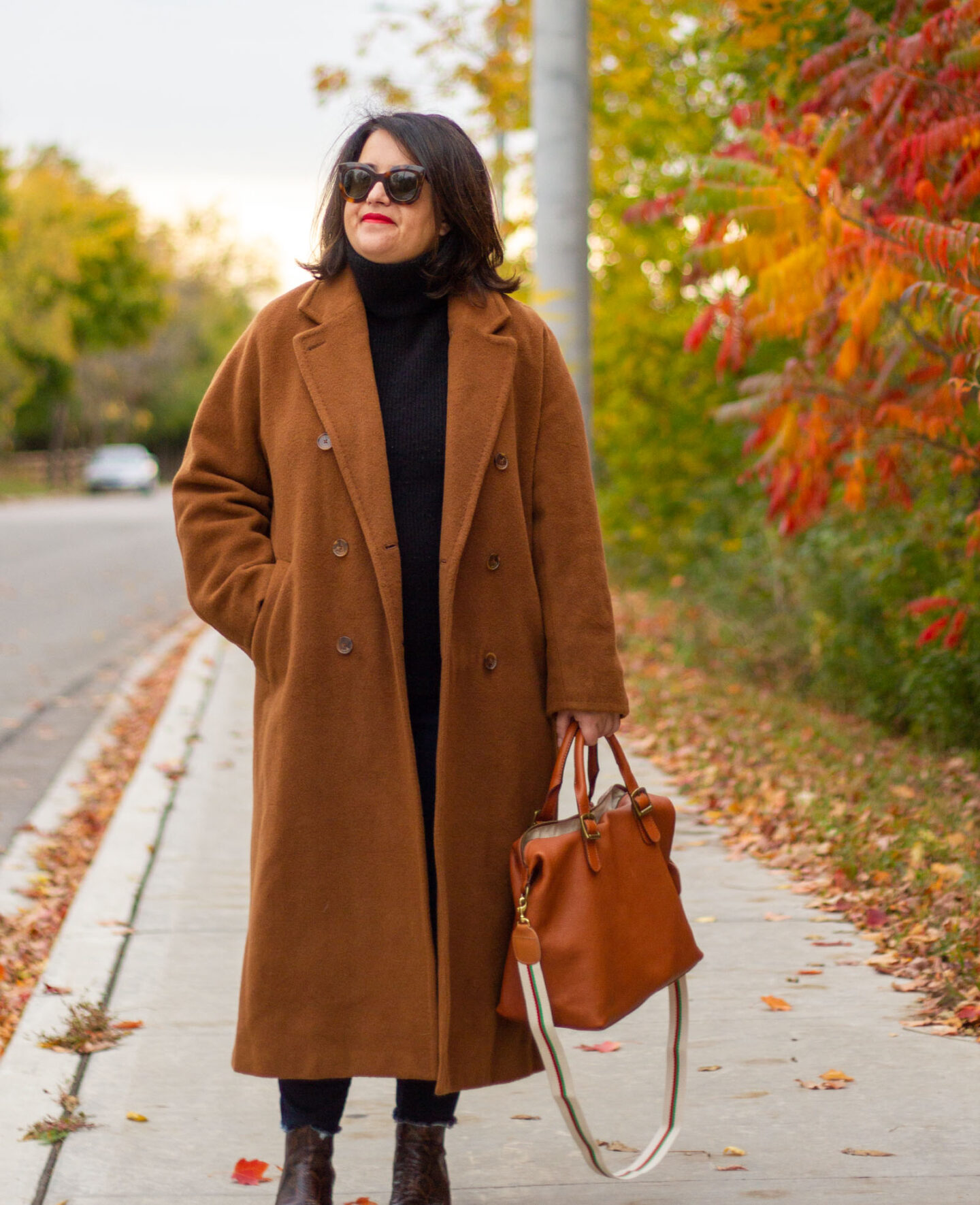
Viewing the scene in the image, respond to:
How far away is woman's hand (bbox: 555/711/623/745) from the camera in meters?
2.80

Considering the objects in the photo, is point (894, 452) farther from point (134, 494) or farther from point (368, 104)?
point (134, 494)

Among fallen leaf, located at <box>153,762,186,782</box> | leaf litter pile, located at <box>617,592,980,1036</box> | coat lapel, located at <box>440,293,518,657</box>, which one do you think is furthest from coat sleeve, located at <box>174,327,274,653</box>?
fallen leaf, located at <box>153,762,186,782</box>

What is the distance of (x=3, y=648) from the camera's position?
1141cm

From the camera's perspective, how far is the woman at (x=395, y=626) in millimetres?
2680

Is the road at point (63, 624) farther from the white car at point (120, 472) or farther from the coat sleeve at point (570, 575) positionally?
the white car at point (120, 472)

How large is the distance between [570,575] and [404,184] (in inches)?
30.4

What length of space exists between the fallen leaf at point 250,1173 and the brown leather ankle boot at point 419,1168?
333mm

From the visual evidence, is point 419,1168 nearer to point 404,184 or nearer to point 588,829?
point 588,829

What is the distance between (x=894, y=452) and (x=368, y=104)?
3.59 metres

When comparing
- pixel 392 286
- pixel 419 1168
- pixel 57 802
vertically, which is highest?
pixel 392 286

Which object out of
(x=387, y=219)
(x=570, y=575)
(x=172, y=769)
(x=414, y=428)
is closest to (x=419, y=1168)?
(x=570, y=575)

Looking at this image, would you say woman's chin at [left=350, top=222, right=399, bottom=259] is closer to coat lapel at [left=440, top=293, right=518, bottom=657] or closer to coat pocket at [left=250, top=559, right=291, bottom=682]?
coat lapel at [left=440, top=293, right=518, bottom=657]

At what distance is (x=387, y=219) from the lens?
2.71m

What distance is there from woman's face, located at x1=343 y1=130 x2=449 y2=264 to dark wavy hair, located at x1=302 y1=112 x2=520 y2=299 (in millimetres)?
21
